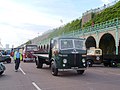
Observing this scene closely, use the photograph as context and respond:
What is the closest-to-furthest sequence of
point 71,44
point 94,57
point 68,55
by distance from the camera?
point 68,55
point 71,44
point 94,57

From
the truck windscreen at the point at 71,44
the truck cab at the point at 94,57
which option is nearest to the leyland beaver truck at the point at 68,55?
the truck windscreen at the point at 71,44

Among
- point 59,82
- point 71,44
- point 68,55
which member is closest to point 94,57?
point 71,44

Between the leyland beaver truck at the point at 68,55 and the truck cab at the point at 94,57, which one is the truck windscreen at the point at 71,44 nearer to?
the leyland beaver truck at the point at 68,55

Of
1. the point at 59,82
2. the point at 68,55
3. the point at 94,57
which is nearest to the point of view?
the point at 59,82

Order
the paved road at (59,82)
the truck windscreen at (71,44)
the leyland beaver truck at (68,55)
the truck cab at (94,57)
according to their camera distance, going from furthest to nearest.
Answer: the truck cab at (94,57)
the truck windscreen at (71,44)
the leyland beaver truck at (68,55)
the paved road at (59,82)

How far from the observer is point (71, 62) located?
54.0 feet

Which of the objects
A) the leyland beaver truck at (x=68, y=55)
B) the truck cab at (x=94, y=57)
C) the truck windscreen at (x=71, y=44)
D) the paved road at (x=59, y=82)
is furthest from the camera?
the truck cab at (x=94, y=57)

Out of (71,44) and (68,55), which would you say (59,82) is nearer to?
(68,55)

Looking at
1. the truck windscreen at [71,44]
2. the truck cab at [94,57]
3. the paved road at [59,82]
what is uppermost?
the truck windscreen at [71,44]

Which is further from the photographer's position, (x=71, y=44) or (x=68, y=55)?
(x=71, y=44)

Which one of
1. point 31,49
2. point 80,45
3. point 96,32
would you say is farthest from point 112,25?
point 80,45

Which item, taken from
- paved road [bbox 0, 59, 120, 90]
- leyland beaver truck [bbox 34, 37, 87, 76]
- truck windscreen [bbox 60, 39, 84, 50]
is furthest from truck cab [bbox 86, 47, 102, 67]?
paved road [bbox 0, 59, 120, 90]

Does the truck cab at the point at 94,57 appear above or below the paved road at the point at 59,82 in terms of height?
above

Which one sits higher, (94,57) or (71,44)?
(71,44)
